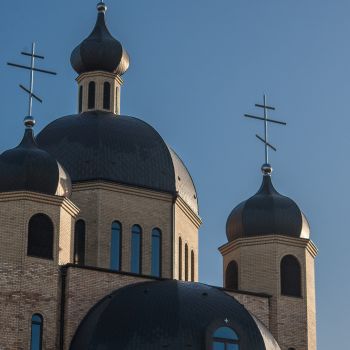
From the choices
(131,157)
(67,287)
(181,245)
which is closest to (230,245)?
(181,245)

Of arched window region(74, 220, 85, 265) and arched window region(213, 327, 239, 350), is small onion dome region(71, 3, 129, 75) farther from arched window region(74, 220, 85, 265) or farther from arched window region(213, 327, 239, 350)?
arched window region(213, 327, 239, 350)

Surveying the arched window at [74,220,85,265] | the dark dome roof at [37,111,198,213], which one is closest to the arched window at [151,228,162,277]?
the dark dome roof at [37,111,198,213]

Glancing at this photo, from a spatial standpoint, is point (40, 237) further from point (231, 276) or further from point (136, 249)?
point (231, 276)

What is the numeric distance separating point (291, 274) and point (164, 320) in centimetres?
715

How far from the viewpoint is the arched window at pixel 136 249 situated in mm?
39844

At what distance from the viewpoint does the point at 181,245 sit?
41.3m

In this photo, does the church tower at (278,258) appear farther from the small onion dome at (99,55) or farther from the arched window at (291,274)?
the small onion dome at (99,55)

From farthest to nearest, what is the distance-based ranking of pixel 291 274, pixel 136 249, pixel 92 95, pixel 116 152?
pixel 92 95, pixel 116 152, pixel 291 274, pixel 136 249

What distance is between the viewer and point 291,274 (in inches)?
1598

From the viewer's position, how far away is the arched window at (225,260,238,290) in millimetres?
41281

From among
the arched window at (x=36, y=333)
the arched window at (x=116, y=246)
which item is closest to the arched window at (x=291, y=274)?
the arched window at (x=116, y=246)

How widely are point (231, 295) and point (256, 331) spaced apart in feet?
9.75

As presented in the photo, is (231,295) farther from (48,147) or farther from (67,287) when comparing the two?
(48,147)

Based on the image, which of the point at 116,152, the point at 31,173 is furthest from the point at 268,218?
the point at 31,173
